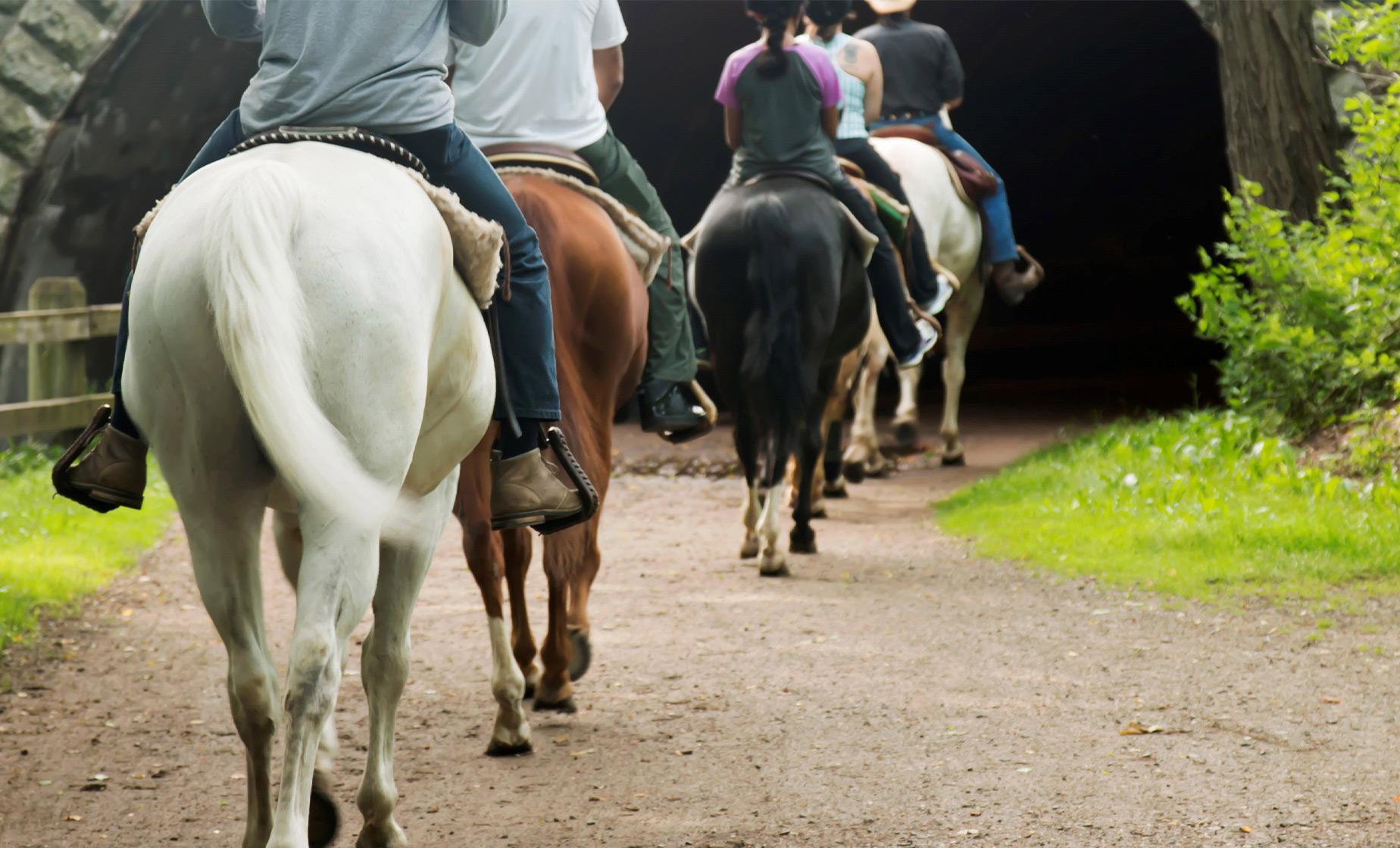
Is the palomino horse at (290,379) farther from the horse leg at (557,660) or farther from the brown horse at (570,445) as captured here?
the horse leg at (557,660)

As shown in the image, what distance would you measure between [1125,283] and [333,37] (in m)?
21.3

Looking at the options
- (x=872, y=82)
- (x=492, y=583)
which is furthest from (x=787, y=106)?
(x=492, y=583)

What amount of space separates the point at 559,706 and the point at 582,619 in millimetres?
320

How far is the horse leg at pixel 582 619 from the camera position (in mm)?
5488

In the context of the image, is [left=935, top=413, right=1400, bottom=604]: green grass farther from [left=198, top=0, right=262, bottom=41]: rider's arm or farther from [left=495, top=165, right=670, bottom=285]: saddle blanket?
[left=198, top=0, right=262, bottom=41]: rider's arm

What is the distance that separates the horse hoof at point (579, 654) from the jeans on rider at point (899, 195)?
4608 millimetres

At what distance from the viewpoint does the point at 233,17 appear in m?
3.96

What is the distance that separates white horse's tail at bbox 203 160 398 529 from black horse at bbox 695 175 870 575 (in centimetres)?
485

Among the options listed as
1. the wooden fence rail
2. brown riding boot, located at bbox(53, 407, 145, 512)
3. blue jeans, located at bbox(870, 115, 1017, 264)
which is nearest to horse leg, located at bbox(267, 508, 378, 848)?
brown riding boot, located at bbox(53, 407, 145, 512)

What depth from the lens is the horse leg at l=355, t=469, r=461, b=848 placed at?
12.8 feet

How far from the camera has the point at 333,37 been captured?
3598mm

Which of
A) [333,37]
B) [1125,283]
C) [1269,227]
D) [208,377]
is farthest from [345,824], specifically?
Result: [1125,283]

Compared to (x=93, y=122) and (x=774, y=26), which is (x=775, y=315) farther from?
(x=93, y=122)

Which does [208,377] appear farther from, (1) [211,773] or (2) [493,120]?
(2) [493,120]
